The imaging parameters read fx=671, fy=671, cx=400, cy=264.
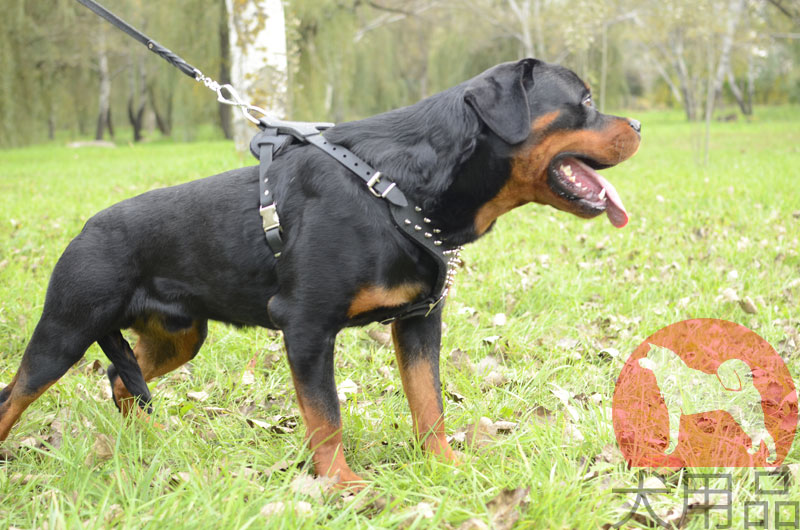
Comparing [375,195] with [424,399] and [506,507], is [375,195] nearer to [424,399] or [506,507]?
[424,399]

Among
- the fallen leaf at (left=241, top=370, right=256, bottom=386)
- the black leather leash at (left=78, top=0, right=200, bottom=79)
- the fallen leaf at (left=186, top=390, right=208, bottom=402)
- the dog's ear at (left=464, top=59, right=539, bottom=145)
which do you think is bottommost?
the fallen leaf at (left=241, top=370, right=256, bottom=386)

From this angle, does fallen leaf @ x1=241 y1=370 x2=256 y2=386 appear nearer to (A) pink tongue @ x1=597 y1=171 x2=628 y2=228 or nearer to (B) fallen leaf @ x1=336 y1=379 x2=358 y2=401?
(B) fallen leaf @ x1=336 y1=379 x2=358 y2=401

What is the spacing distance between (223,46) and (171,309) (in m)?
18.8

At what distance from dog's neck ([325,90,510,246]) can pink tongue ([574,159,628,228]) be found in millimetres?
366

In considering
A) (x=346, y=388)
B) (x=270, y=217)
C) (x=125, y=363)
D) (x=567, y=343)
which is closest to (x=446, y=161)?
(x=270, y=217)

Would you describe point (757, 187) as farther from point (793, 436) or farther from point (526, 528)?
point (526, 528)

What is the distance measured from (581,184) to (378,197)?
780 mm

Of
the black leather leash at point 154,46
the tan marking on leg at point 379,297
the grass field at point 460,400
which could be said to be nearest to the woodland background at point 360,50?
the grass field at point 460,400

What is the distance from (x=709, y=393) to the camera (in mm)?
3080

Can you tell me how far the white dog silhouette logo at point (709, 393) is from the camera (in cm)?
267

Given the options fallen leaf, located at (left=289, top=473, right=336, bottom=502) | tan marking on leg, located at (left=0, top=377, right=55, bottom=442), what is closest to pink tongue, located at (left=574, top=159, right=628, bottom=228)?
fallen leaf, located at (left=289, top=473, right=336, bottom=502)

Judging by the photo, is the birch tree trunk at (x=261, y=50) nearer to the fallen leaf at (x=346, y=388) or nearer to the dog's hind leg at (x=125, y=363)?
the fallen leaf at (x=346, y=388)

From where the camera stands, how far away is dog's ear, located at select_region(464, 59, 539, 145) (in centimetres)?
237

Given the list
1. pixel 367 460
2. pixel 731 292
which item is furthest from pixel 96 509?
pixel 731 292
